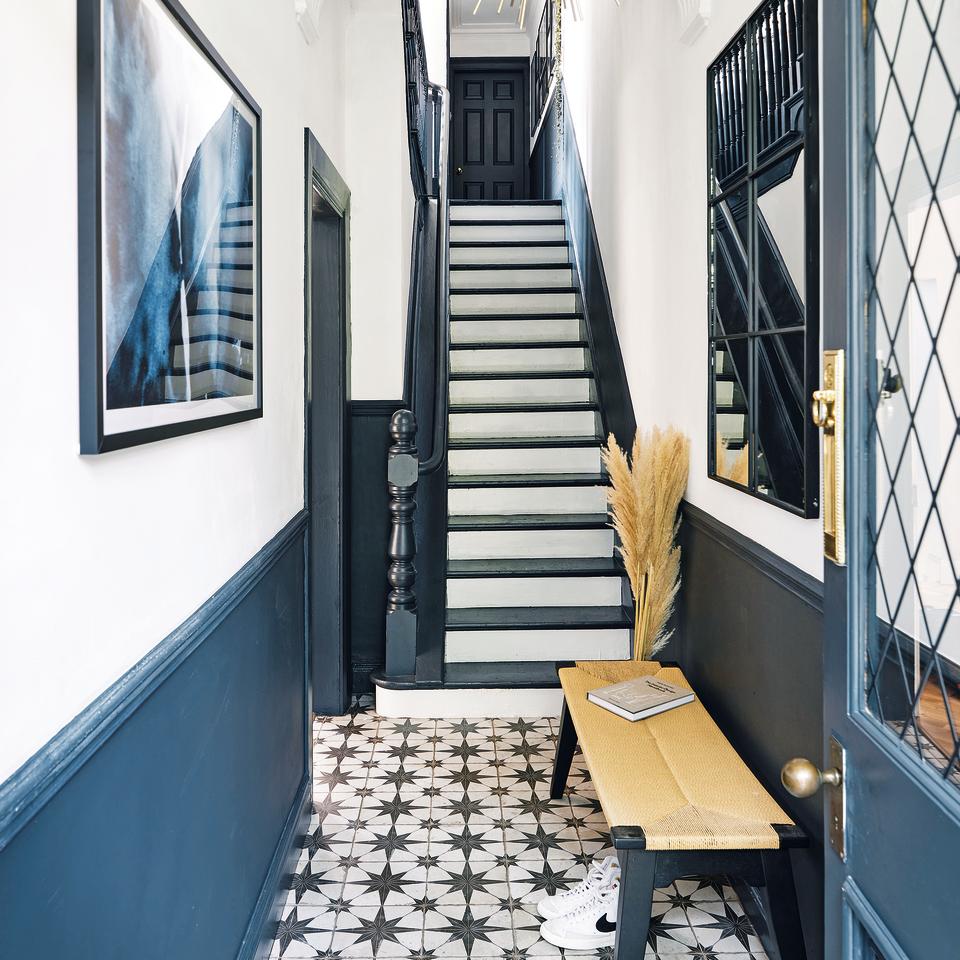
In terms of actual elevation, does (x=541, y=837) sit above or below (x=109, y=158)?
below

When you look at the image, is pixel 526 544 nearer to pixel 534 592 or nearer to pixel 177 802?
pixel 534 592

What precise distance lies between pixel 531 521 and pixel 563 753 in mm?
1499

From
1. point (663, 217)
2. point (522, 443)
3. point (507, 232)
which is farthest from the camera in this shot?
point (507, 232)

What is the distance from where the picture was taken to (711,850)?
196 centimetres

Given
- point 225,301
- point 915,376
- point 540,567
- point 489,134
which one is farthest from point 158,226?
point 489,134

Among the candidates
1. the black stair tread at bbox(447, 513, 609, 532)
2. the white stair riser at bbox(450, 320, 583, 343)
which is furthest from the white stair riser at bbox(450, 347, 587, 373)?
the black stair tread at bbox(447, 513, 609, 532)

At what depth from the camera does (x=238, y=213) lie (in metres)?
1.88

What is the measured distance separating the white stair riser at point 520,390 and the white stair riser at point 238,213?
315cm

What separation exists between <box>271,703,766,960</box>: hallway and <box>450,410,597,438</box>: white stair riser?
1.78 m

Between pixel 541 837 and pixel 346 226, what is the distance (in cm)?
256

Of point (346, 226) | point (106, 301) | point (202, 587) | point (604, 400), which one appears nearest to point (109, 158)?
point (106, 301)

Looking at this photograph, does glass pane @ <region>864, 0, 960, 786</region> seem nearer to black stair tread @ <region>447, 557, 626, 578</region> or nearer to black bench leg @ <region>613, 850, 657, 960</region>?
black bench leg @ <region>613, 850, 657, 960</region>

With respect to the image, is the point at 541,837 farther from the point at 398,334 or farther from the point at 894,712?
the point at 398,334

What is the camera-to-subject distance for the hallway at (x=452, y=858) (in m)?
2.29
